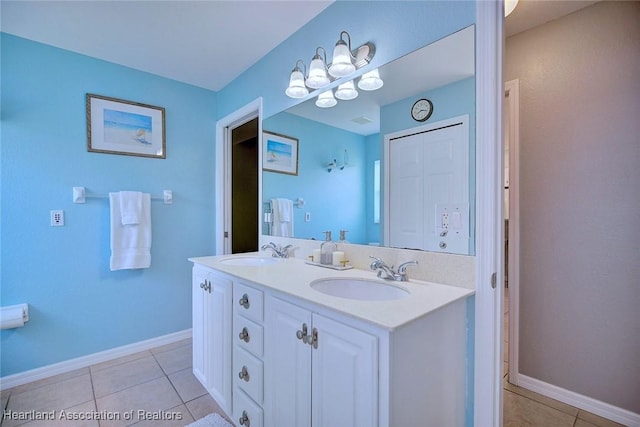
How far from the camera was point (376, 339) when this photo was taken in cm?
85

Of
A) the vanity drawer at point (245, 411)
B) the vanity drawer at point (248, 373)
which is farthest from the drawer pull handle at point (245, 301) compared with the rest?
the vanity drawer at point (245, 411)

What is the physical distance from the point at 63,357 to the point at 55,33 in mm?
2240

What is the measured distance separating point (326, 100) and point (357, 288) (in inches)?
44.2

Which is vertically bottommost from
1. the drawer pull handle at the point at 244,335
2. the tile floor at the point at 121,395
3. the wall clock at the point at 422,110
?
the tile floor at the point at 121,395

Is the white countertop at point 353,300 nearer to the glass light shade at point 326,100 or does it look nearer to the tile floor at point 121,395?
the tile floor at point 121,395

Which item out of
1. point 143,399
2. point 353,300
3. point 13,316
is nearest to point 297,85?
point 353,300

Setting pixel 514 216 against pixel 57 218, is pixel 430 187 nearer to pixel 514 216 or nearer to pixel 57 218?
pixel 514 216

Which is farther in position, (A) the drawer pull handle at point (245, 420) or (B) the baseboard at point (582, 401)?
(B) the baseboard at point (582, 401)

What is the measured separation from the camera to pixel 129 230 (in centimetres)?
234

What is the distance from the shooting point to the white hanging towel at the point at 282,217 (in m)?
2.10

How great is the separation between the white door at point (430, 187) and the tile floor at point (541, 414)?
1.14 metres

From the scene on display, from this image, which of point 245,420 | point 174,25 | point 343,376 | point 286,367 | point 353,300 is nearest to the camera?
point 343,376

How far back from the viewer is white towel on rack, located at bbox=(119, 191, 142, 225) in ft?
7.55

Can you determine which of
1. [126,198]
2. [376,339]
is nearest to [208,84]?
[126,198]
